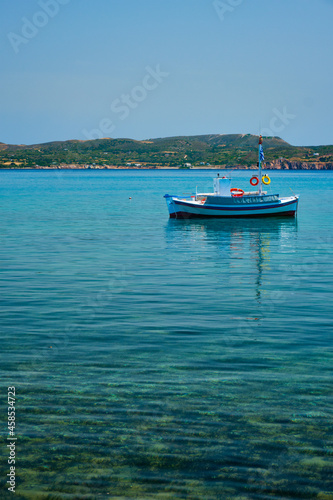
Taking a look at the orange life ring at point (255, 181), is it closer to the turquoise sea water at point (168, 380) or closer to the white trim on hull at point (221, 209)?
the white trim on hull at point (221, 209)

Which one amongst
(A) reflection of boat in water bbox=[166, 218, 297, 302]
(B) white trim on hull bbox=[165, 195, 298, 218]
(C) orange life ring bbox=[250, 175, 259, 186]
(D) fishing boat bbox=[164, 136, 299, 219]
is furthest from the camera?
(C) orange life ring bbox=[250, 175, 259, 186]

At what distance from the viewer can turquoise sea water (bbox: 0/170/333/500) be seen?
7.68m

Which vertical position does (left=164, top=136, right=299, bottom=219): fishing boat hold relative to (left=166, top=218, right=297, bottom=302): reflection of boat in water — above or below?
above

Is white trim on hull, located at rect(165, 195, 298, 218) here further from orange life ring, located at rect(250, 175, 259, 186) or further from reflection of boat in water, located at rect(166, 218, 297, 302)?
orange life ring, located at rect(250, 175, 259, 186)

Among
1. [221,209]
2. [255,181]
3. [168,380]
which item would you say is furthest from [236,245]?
[168,380]

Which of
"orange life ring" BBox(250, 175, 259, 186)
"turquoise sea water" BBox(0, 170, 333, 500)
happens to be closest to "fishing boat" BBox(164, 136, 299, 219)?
"orange life ring" BBox(250, 175, 259, 186)

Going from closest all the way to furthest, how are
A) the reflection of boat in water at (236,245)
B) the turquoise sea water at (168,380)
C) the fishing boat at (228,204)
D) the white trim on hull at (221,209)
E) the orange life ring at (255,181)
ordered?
the turquoise sea water at (168,380)
the reflection of boat in water at (236,245)
the fishing boat at (228,204)
the white trim on hull at (221,209)
the orange life ring at (255,181)

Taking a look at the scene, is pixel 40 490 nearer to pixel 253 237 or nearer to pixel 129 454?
pixel 129 454

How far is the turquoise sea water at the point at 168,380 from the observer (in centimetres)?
768

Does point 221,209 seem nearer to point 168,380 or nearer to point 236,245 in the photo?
point 236,245

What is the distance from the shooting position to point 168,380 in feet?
36.3

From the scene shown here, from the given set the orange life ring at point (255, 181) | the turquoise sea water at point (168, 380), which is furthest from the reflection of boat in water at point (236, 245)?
the orange life ring at point (255, 181)

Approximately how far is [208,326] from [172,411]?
242 inches

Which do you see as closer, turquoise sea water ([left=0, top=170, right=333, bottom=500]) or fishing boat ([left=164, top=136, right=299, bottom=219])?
turquoise sea water ([left=0, top=170, right=333, bottom=500])
